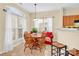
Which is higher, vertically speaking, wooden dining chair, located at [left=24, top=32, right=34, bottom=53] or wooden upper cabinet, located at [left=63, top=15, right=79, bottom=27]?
wooden upper cabinet, located at [left=63, top=15, right=79, bottom=27]

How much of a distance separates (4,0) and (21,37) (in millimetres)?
727

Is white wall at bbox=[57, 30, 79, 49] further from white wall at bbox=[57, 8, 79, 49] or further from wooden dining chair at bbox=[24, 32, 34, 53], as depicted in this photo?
wooden dining chair at bbox=[24, 32, 34, 53]

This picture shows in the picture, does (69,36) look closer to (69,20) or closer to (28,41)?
(69,20)

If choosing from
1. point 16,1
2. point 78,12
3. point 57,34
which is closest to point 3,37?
point 16,1

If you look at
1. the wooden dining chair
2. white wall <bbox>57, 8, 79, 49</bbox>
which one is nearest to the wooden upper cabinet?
white wall <bbox>57, 8, 79, 49</bbox>

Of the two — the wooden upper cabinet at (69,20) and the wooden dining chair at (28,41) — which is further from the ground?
the wooden upper cabinet at (69,20)

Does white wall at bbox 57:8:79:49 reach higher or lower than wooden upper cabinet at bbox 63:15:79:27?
lower

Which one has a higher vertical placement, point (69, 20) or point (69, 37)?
point (69, 20)

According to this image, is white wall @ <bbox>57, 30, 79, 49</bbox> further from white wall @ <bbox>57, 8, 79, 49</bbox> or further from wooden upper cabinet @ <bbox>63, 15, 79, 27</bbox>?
wooden upper cabinet @ <bbox>63, 15, 79, 27</bbox>

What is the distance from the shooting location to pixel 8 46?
2.08 meters

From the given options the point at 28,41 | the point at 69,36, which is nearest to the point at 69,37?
the point at 69,36

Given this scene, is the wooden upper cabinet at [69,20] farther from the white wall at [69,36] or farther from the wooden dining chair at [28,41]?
the wooden dining chair at [28,41]

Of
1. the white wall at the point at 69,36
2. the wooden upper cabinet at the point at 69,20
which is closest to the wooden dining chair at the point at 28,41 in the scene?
the white wall at the point at 69,36

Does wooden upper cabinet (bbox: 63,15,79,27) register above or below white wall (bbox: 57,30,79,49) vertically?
above
